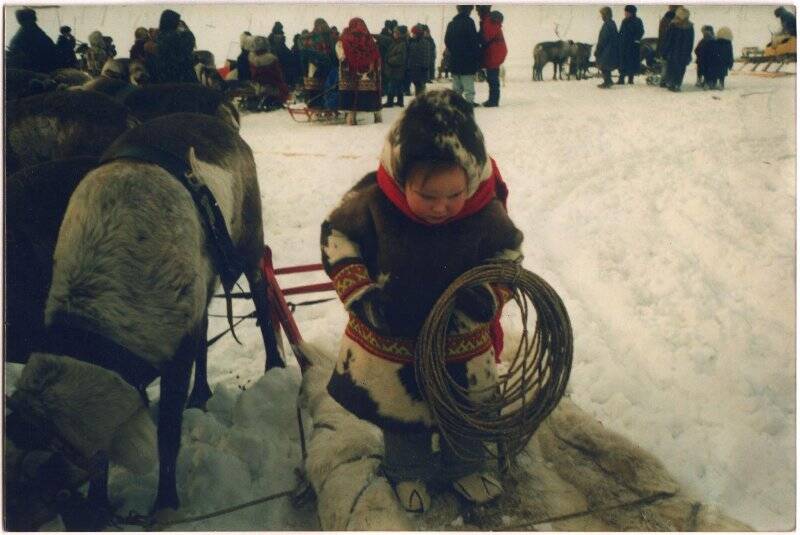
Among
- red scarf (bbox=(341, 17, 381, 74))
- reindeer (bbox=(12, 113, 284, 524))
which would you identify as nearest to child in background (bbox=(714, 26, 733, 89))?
reindeer (bbox=(12, 113, 284, 524))

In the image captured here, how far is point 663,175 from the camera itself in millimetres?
6102

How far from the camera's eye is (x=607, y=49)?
251 inches

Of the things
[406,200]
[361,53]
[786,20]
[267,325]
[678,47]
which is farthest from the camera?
[361,53]

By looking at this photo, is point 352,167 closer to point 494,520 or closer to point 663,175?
point 663,175

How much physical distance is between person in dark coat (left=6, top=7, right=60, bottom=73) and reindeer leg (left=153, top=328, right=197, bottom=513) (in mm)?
1597

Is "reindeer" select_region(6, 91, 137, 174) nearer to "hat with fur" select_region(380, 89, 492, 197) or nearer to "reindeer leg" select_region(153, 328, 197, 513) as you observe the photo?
"reindeer leg" select_region(153, 328, 197, 513)

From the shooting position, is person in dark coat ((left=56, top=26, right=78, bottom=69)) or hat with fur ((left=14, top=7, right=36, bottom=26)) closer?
hat with fur ((left=14, top=7, right=36, bottom=26))

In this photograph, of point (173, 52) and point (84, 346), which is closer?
point (84, 346)

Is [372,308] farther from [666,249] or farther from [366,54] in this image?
[366,54]

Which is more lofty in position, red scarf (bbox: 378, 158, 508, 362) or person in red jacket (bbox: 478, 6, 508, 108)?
person in red jacket (bbox: 478, 6, 508, 108)

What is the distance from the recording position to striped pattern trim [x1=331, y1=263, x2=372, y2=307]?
2.05m

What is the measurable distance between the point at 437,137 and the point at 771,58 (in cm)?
357

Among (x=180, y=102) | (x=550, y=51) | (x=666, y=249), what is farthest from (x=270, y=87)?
(x=666, y=249)

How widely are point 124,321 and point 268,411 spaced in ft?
4.11
